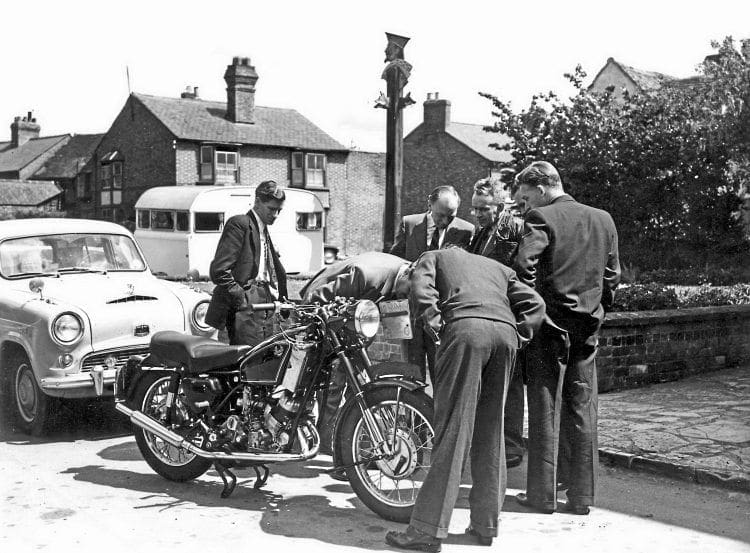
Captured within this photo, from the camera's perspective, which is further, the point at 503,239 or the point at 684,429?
the point at 684,429

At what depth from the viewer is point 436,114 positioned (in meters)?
49.4

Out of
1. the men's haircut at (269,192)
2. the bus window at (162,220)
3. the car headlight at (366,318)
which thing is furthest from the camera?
the bus window at (162,220)

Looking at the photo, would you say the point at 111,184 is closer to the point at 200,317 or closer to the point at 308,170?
the point at 308,170

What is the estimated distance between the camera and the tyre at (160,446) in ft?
18.7

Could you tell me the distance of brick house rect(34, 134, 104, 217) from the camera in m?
52.4

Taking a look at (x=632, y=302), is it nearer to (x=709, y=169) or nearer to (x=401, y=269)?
(x=401, y=269)

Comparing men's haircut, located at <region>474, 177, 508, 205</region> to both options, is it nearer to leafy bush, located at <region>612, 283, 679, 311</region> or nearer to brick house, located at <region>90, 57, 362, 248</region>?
leafy bush, located at <region>612, 283, 679, 311</region>

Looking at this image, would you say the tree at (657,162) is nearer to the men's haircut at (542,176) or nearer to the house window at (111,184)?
the men's haircut at (542,176)

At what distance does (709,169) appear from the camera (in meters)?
19.9

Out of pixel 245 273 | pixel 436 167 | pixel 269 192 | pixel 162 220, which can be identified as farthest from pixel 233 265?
pixel 436 167

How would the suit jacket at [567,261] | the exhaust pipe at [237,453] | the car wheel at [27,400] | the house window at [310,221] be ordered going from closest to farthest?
the exhaust pipe at [237,453]
the suit jacket at [567,261]
the car wheel at [27,400]
the house window at [310,221]

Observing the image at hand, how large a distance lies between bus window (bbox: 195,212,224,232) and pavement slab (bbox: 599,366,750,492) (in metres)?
20.3

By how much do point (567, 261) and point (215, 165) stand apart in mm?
39697

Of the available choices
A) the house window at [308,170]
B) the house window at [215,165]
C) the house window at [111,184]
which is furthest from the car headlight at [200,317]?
the house window at [111,184]
